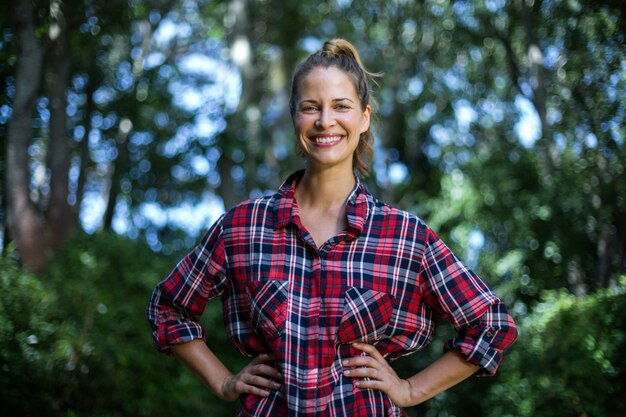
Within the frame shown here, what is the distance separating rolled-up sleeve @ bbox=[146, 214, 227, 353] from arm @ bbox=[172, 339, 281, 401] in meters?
0.05

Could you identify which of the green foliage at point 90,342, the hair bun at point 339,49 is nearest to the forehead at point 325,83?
the hair bun at point 339,49

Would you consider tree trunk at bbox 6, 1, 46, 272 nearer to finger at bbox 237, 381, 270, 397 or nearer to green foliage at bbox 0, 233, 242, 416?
green foliage at bbox 0, 233, 242, 416

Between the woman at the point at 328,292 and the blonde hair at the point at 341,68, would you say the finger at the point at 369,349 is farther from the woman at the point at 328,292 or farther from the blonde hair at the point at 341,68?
the blonde hair at the point at 341,68

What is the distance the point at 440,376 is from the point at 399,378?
0.45ft

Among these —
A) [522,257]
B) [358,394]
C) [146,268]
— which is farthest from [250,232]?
[522,257]

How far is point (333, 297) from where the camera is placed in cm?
Answer: 227

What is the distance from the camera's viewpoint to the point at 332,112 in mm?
2424

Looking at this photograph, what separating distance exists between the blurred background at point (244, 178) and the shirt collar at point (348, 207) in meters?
0.99

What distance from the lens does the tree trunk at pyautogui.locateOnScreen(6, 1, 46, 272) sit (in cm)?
707

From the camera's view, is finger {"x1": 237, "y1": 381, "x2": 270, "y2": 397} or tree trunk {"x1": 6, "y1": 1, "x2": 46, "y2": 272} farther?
tree trunk {"x1": 6, "y1": 1, "x2": 46, "y2": 272}

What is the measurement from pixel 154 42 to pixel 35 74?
7.94 meters

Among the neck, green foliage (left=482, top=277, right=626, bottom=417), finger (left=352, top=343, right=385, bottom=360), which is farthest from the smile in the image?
green foliage (left=482, top=277, right=626, bottom=417)

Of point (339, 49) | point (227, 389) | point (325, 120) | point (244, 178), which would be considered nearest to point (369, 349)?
point (227, 389)

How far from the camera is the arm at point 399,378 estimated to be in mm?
2287
